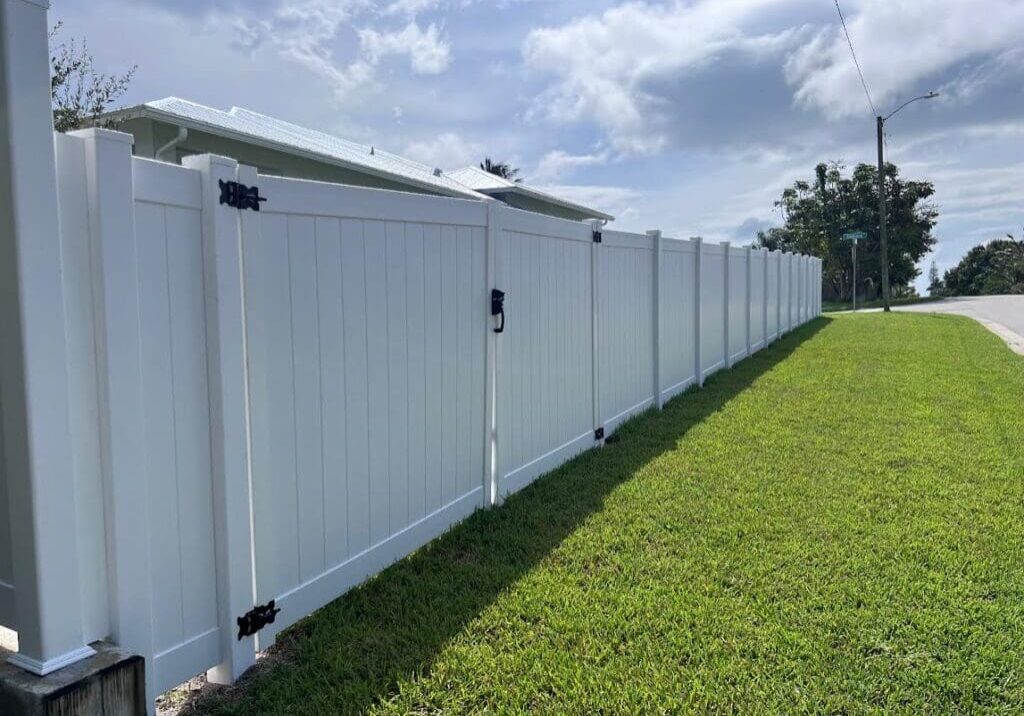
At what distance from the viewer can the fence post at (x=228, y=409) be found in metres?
2.45

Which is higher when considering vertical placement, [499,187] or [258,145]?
[499,187]

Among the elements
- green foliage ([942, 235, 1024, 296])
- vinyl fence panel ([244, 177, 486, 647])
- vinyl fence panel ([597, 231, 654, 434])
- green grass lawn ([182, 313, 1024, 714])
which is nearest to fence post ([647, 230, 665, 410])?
vinyl fence panel ([597, 231, 654, 434])

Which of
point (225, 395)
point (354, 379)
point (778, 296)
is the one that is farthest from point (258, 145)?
point (778, 296)

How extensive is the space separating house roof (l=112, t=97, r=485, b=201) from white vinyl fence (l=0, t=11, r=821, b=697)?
21.5ft

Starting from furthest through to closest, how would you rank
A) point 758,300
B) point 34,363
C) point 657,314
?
point 758,300 < point 657,314 < point 34,363

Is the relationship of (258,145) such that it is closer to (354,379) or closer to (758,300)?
(758,300)

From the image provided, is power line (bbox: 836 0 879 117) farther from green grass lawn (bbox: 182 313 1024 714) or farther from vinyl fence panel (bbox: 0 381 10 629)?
vinyl fence panel (bbox: 0 381 10 629)

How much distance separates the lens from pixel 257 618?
2.71 metres

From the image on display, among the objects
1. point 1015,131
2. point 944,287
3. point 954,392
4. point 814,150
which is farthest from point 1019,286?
point 954,392

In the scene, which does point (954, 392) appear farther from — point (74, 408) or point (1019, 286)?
point (1019, 286)

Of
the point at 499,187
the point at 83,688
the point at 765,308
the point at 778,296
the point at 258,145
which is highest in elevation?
the point at 499,187

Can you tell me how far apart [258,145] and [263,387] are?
30.0ft

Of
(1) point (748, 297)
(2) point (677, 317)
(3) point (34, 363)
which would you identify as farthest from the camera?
(1) point (748, 297)

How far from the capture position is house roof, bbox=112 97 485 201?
9211 millimetres
